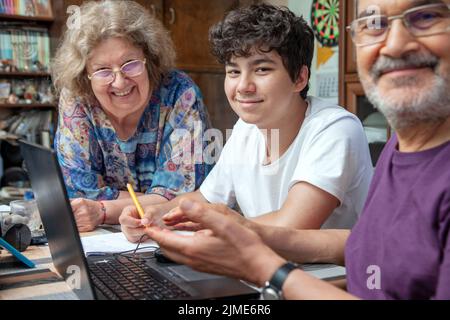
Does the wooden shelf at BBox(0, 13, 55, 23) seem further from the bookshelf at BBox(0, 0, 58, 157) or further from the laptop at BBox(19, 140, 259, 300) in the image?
the laptop at BBox(19, 140, 259, 300)

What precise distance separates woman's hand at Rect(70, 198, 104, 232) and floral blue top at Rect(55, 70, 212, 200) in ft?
0.82

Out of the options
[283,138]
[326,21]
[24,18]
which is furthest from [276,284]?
[24,18]

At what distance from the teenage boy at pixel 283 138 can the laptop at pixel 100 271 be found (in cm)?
27

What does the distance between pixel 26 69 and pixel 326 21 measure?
7.44 feet

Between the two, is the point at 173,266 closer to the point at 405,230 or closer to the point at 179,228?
the point at 179,228

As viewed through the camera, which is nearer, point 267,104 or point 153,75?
point 267,104

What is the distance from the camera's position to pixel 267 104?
1482 mm

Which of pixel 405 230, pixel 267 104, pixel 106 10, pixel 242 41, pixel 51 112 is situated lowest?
pixel 51 112

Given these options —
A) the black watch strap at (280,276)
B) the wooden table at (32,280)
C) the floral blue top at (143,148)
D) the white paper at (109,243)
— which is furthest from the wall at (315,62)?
the black watch strap at (280,276)

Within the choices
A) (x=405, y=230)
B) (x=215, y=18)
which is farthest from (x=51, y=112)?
(x=405, y=230)

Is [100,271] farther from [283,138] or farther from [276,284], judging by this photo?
[283,138]

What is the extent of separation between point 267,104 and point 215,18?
3036 millimetres

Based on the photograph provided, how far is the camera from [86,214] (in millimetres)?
1530

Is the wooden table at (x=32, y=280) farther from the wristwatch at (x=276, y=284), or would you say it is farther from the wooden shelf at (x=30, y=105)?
the wooden shelf at (x=30, y=105)
